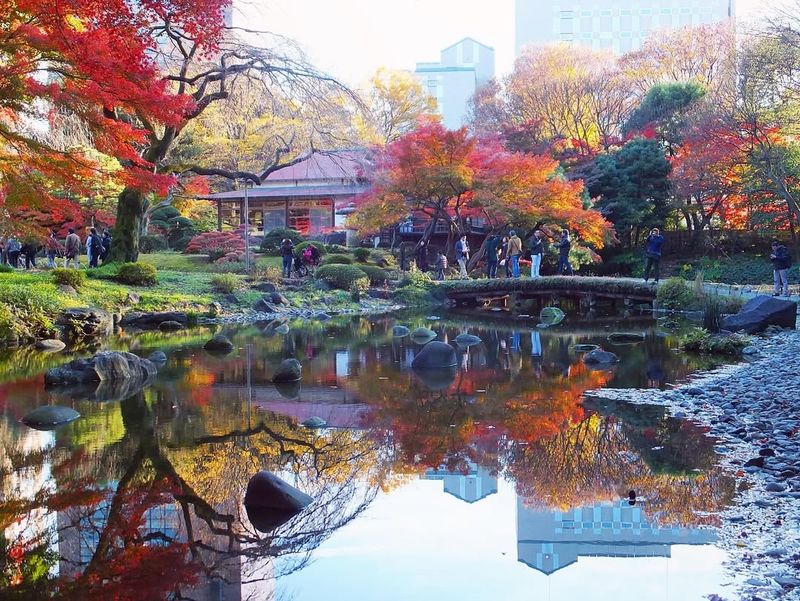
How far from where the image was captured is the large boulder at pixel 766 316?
1487 centimetres

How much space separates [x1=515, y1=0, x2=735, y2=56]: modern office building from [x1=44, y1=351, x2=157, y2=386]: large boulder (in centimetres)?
6475

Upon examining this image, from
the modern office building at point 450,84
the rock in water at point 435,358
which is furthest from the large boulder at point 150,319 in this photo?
the modern office building at point 450,84

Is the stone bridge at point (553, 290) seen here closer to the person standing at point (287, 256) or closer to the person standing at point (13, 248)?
the person standing at point (287, 256)

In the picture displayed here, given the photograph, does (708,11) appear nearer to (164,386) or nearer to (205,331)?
(205,331)

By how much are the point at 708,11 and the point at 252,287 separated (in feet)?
211

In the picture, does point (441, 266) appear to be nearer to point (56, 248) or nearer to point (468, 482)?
point (56, 248)

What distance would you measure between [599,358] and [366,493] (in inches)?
286

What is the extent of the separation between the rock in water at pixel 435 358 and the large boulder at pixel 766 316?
6.18m

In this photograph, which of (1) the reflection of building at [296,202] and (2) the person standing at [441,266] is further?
(1) the reflection of building at [296,202]

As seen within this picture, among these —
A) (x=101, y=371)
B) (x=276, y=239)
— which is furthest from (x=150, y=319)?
(x=276, y=239)

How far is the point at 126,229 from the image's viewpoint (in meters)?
22.5

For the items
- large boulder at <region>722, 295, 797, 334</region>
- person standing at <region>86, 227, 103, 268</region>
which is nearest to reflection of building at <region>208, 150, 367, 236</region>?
person standing at <region>86, 227, 103, 268</region>

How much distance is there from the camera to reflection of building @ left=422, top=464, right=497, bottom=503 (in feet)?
19.6

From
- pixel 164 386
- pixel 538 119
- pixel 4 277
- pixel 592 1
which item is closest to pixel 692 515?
pixel 164 386
